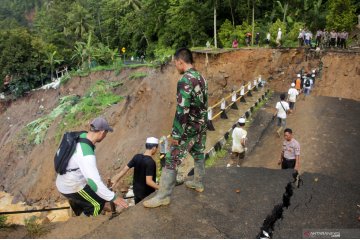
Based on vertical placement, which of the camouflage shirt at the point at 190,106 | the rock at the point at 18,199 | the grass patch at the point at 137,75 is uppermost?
Answer: the camouflage shirt at the point at 190,106

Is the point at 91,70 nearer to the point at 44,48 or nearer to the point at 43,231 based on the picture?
the point at 44,48

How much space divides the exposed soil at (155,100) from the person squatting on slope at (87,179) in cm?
1439

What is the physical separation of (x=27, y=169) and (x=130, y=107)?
7.80 meters

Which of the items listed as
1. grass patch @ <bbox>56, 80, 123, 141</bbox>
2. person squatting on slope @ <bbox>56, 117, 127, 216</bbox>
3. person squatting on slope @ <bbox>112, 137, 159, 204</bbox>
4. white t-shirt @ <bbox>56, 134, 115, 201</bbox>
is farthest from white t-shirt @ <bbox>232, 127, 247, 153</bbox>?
grass patch @ <bbox>56, 80, 123, 141</bbox>

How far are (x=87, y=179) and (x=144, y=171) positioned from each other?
130cm

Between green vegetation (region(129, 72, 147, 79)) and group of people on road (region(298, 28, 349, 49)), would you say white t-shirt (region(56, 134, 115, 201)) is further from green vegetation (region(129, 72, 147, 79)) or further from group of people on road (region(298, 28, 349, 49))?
green vegetation (region(129, 72, 147, 79))

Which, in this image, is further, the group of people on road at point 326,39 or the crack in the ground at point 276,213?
the group of people on road at point 326,39

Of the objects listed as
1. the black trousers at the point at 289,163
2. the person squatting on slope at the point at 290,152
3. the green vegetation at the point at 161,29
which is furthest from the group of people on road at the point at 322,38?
the black trousers at the point at 289,163

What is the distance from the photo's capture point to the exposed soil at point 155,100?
20312 millimetres

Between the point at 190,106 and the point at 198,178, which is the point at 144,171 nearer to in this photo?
the point at 198,178

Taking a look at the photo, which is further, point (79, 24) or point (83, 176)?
point (79, 24)

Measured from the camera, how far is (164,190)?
4.57 m

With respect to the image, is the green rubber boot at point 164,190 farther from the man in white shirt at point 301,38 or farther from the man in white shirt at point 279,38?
the man in white shirt at point 301,38

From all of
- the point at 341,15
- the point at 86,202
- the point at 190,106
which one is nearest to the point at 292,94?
the point at 190,106
